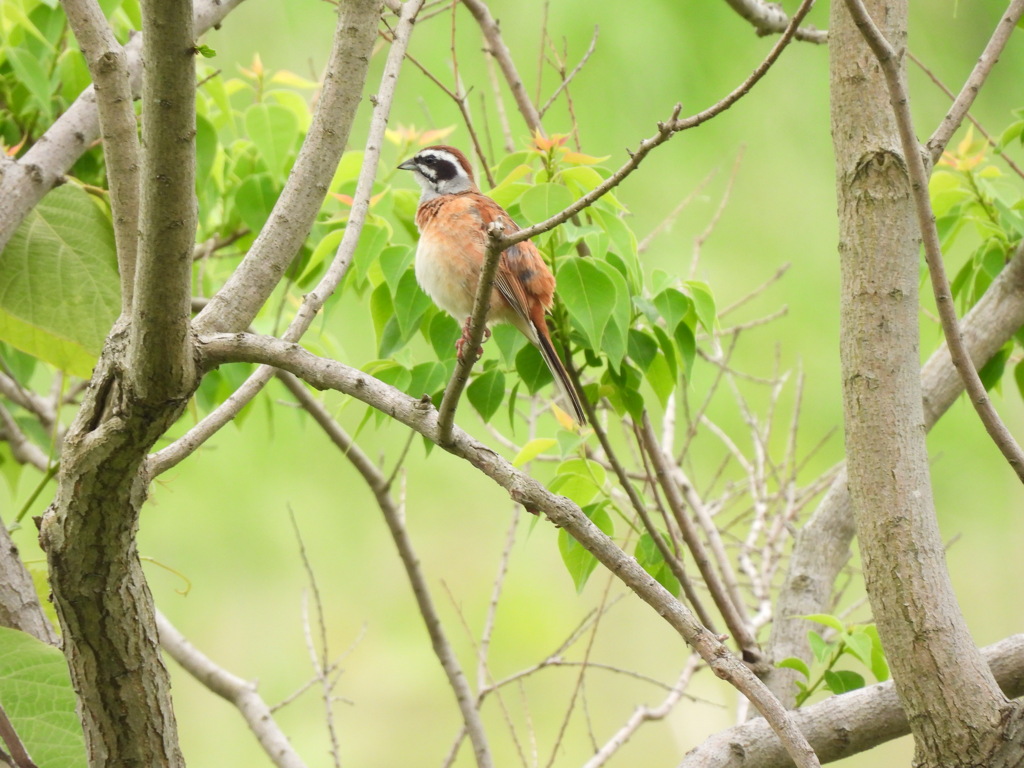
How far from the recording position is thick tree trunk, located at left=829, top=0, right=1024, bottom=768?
159cm

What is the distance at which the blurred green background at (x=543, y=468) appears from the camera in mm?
4242

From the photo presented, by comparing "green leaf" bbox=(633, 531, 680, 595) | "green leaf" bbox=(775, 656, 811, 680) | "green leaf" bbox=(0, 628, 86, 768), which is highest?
"green leaf" bbox=(633, 531, 680, 595)

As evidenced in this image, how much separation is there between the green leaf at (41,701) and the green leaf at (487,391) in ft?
2.97

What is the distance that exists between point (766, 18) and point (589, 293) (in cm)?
113

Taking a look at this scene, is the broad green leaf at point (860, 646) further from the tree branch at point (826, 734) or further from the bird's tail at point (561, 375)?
the bird's tail at point (561, 375)

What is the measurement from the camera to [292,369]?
130 centimetres

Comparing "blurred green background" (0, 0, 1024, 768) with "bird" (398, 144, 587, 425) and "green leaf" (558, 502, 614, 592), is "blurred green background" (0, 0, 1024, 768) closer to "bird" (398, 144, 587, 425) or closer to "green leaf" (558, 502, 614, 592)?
"bird" (398, 144, 587, 425)

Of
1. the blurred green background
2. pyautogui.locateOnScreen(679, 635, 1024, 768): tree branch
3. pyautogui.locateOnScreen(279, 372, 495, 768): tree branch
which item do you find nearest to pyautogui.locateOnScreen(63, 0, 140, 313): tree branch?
pyautogui.locateOnScreen(279, 372, 495, 768): tree branch

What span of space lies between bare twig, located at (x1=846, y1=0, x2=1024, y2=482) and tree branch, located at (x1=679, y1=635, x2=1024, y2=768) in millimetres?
458

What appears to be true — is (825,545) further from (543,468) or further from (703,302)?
(543,468)

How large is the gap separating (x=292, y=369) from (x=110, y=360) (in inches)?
10.4

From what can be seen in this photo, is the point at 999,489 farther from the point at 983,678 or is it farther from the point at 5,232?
the point at 5,232

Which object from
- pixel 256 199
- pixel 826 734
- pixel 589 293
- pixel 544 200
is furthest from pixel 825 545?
pixel 256 199

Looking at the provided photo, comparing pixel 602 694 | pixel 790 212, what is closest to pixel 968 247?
pixel 790 212
